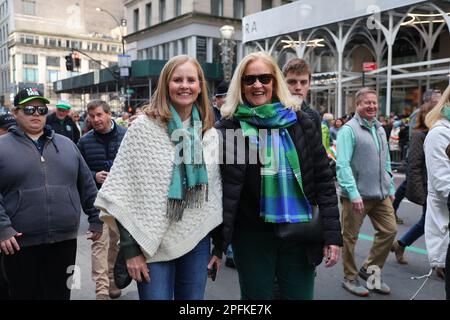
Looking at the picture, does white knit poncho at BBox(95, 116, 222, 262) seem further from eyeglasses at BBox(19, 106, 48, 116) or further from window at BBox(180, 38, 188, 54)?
window at BBox(180, 38, 188, 54)

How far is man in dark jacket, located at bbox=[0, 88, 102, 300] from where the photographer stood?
9.23 feet

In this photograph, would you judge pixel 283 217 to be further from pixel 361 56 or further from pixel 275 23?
pixel 361 56

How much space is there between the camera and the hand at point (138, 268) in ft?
7.43

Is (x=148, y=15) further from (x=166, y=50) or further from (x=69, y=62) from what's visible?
(x=69, y=62)

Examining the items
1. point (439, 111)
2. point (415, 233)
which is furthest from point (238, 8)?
point (439, 111)

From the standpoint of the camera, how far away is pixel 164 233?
7.60ft

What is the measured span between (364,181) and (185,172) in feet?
8.09

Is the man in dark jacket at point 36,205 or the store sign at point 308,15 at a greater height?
the store sign at point 308,15

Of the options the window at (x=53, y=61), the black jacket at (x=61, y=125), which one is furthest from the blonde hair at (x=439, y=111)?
the window at (x=53, y=61)

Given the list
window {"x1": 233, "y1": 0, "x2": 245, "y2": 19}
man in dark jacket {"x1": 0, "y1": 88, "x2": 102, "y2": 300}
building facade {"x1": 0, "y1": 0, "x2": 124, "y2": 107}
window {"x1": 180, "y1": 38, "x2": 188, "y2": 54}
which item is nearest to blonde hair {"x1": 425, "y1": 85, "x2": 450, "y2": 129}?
man in dark jacket {"x1": 0, "y1": 88, "x2": 102, "y2": 300}

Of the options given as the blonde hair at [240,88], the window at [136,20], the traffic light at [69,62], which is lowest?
the blonde hair at [240,88]

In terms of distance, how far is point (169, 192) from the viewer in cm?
229

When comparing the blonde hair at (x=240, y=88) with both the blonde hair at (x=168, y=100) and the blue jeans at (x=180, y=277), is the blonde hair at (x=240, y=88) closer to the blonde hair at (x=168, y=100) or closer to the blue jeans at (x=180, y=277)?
the blonde hair at (x=168, y=100)

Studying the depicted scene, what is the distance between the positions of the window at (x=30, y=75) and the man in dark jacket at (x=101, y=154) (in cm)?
8634
